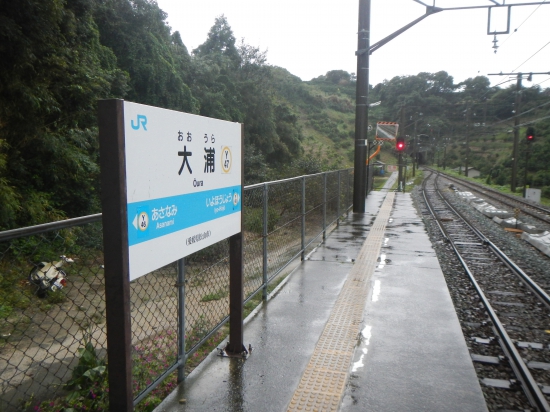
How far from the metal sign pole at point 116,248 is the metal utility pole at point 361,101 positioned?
12920 millimetres

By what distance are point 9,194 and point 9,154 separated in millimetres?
1819

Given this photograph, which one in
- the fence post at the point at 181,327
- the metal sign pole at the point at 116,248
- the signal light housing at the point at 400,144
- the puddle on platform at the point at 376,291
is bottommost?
the puddle on platform at the point at 376,291

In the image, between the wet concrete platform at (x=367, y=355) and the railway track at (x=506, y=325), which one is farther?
the railway track at (x=506, y=325)

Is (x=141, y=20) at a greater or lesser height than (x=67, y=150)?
greater

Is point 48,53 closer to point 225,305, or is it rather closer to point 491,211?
point 225,305

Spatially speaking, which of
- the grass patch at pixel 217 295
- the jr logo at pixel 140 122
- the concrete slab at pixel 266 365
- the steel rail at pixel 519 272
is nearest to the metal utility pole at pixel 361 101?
the steel rail at pixel 519 272

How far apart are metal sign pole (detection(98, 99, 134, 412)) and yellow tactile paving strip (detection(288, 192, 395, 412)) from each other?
133cm

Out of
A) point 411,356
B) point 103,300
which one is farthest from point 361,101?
point 411,356

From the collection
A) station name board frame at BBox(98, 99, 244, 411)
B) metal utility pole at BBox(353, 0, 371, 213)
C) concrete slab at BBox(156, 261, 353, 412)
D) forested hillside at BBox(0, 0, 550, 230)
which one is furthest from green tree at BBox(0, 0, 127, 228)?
station name board frame at BBox(98, 99, 244, 411)

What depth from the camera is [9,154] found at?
11.4m

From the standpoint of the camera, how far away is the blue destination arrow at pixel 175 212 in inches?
99.0

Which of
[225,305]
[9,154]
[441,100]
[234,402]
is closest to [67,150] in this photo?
[9,154]

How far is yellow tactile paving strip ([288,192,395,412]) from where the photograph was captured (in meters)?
3.49

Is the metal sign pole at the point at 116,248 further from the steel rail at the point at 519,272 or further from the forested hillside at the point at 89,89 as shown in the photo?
the forested hillside at the point at 89,89
